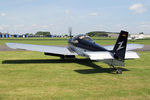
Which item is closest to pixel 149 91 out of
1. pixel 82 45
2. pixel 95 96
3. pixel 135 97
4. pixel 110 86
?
pixel 135 97

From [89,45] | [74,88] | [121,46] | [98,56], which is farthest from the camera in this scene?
[89,45]

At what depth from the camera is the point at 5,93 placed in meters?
5.60

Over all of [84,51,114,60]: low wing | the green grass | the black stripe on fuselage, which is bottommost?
the green grass

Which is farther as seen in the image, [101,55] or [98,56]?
[101,55]

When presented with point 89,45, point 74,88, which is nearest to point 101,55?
point 74,88

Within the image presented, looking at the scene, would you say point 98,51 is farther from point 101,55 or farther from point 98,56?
point 98,56

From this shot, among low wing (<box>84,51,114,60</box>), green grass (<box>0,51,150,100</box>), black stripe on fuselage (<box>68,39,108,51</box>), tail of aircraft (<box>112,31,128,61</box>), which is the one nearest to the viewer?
green grass (<box>0,51,150,100</box>)

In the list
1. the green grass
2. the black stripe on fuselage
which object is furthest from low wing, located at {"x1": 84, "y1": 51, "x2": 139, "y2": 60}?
the black stripe on fuselage

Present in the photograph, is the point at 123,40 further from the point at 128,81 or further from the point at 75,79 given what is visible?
the point at 75,79

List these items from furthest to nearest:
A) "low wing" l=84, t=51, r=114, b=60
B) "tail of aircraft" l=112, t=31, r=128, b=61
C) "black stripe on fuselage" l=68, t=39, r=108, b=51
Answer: "black stripe on fuselage" l=68, t=39, r=108, b=51, "tail of aircraft" l=112, t=31, r=128, b=61, "low wing" l=84, t=51, r=114, b=60

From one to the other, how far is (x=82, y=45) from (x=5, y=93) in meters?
7.24

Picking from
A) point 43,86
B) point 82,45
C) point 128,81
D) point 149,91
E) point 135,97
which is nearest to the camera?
point 135,97

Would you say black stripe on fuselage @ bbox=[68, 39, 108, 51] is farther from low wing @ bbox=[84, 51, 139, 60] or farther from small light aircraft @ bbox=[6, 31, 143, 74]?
low wing @ bbox=[84, 51, 139, 60]

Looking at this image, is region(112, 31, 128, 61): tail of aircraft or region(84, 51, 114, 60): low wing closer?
region(84, 51, 114, 60): low wing
